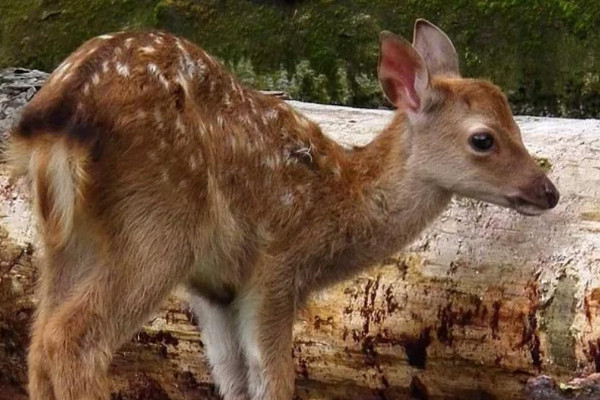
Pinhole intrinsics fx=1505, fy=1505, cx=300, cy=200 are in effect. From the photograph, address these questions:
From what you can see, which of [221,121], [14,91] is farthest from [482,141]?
[14,91]

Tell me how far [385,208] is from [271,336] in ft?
2.55

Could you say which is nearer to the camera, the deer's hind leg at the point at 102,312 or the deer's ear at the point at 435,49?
the deer's hind leg at the point at 102,312

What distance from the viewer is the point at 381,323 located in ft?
22.4

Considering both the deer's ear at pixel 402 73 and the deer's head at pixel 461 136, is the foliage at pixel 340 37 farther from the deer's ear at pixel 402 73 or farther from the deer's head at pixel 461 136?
the deer's ear at pixel 402 73

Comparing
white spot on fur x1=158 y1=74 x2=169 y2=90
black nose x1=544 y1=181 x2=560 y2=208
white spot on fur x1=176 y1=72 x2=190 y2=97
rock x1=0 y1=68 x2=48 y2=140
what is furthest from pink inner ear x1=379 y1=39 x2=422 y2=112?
rock x1=0 y1=68 x2=48 y2=140

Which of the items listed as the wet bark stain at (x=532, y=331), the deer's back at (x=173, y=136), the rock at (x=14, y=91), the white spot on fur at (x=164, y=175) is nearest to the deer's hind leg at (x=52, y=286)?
the deer's back at (x=173, y=136)

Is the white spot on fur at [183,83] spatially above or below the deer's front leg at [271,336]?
above

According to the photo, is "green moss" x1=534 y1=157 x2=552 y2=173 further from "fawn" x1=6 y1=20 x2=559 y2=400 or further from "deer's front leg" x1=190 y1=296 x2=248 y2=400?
"deer's front leg" x1=190 y1=296 x2=248 y2=400

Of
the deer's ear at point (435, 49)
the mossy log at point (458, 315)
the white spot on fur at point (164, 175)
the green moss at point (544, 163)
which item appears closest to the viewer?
the white spot on fur at point (164, 175)

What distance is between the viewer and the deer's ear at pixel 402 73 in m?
6.57

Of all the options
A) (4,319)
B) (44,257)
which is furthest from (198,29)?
(44,257)

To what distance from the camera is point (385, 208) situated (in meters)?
6.72

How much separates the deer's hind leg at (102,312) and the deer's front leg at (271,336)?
0.63 m

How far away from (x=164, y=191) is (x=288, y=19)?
13.2 feet
